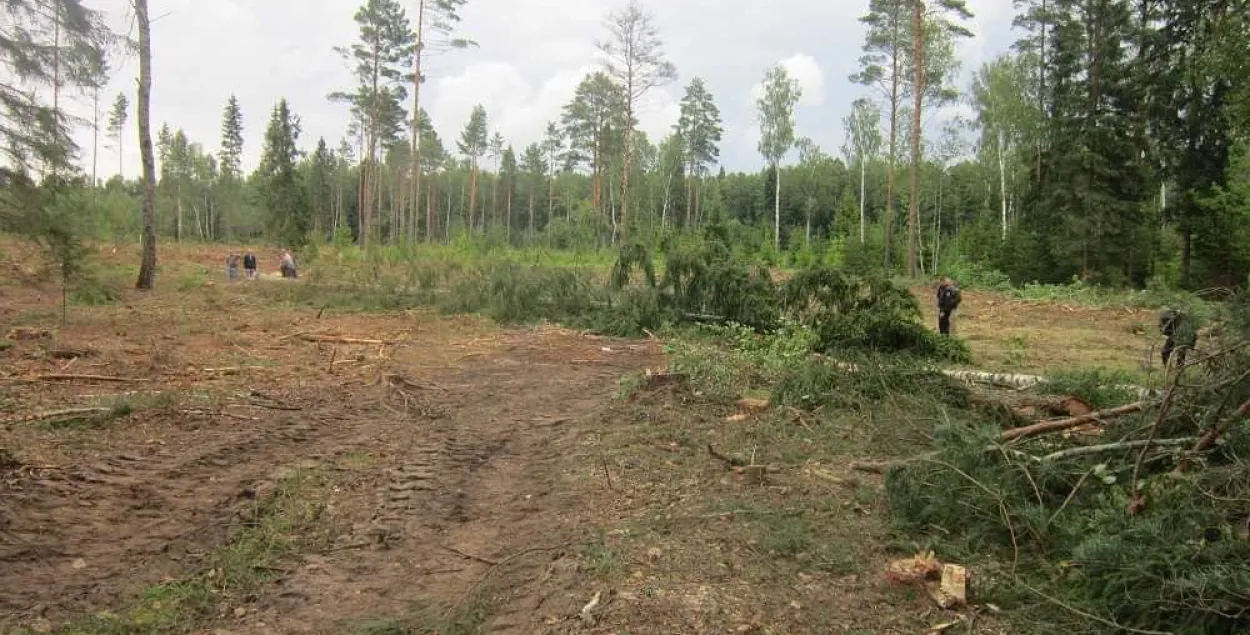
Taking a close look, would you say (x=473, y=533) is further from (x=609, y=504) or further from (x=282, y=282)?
(x=282, y=282)

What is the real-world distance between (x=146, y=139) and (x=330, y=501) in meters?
17.4

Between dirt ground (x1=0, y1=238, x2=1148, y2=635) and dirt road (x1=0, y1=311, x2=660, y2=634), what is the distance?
0.02 meters

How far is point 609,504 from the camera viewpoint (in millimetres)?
5340

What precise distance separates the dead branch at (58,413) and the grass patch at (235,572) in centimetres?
265

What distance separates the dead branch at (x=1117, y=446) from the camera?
4.21 meters

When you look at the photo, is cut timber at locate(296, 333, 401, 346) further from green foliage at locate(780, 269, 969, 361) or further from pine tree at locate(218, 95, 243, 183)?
pine tree at locate(218, 95, 243, 183)

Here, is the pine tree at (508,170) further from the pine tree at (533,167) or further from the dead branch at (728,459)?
the dead branch at (728,459)

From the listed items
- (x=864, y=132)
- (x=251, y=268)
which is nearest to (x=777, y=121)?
(x=864, y=132)

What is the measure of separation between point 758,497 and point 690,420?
7.32 ft

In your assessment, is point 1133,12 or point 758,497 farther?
point 1133,12

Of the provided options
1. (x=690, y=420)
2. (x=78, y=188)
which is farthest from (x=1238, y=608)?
(x=78, y=188)

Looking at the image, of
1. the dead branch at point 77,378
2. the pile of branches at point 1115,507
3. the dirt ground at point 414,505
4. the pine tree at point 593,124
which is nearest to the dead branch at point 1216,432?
the pile of branches at point 1115,507

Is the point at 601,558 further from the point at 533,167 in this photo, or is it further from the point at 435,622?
the point at 533,167

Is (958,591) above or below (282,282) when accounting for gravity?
below
